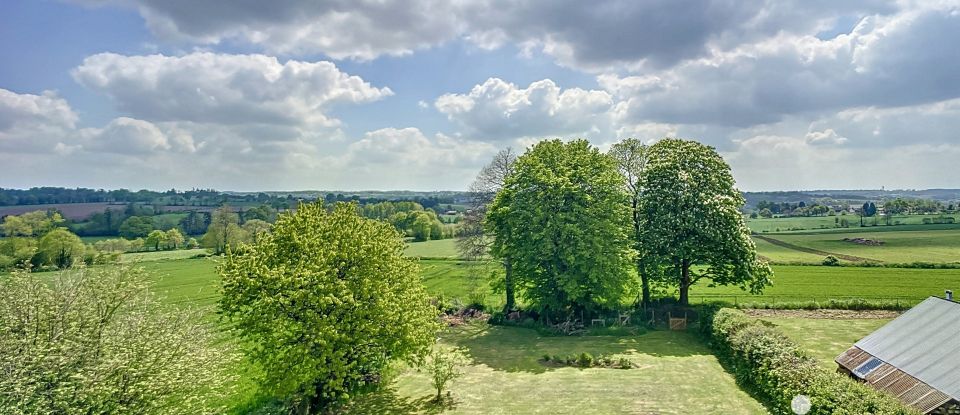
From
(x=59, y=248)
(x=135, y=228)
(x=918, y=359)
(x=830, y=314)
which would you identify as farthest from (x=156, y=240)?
(x=918, y=359)

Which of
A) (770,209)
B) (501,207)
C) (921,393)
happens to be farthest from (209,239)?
(770,209)

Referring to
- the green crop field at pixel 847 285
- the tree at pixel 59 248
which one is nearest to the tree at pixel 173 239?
the tree at pixel 59 248

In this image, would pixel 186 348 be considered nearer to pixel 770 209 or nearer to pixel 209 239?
pixel 209 239

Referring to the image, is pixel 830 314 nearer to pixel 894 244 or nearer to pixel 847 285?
pixel 847 285

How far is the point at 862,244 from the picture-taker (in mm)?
74000

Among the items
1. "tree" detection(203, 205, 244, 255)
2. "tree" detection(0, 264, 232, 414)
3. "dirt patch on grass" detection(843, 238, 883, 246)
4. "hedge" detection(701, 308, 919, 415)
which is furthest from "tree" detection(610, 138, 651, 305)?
"tree" detection(203, 205, 244, 255)

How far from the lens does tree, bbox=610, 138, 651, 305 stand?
3884 centimetres

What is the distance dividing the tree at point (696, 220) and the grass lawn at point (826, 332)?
142 inches

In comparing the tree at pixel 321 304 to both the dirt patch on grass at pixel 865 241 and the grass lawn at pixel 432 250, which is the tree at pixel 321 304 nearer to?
the grass lawn at pixel 432 250

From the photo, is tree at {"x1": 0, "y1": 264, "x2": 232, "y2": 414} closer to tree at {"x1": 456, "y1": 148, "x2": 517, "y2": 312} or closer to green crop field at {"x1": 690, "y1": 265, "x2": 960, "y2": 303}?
tree at {"x1": 456, "y1": 148, "x2": 517, "y2": 312}

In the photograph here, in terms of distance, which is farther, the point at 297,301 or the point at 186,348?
the point at 297,301

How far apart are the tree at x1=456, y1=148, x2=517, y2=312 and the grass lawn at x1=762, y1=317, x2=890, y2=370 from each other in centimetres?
1963

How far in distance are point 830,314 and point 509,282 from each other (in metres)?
23.6

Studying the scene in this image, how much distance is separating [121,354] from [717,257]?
35709 mm
